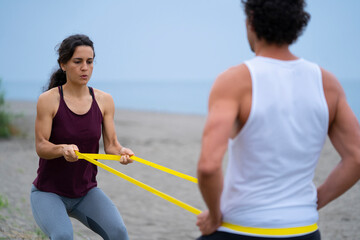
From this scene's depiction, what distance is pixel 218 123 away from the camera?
163 cm

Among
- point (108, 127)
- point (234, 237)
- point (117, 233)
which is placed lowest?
point (117, 233)

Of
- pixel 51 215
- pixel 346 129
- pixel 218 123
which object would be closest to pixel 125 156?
pixel 51 215

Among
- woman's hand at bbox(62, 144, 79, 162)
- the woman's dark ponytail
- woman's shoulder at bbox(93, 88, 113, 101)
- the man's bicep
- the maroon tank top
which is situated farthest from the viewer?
the woman's dark ponytail

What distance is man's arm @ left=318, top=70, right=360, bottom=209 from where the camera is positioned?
182 cm

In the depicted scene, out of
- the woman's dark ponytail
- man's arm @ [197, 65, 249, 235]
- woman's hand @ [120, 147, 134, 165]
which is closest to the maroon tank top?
woman's hand @ [120, 147, 134, 165]

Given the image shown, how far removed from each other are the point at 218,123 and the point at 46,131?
176cm

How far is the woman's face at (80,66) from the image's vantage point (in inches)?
121

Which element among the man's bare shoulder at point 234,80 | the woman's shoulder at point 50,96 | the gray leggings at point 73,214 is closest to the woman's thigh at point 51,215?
the gray leggings at point 73,214

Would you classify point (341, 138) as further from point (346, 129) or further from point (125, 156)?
point (125, 156)

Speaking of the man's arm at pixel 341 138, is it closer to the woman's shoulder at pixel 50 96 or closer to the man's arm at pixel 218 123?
the man's arm at pixel 218 123

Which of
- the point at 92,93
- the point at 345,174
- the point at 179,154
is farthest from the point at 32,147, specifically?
the point at 345,174

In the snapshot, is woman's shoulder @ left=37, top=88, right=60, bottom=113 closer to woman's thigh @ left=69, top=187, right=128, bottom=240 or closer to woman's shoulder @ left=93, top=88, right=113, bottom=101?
woman's shoulder @ left=93, top=88, right=113, bottom=101

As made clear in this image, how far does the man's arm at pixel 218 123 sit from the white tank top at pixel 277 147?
0.23 feet

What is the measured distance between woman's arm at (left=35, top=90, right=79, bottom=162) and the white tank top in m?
1.48
